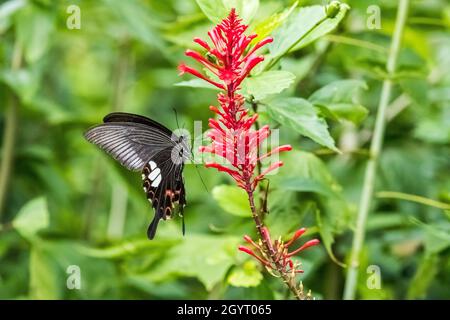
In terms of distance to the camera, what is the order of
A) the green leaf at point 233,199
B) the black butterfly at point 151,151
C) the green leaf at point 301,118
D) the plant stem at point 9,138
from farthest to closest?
the plant stem at point 9,138, the green leaf at point 233,199, the black butterfly at point 151,151, the green leaf at point 301,118

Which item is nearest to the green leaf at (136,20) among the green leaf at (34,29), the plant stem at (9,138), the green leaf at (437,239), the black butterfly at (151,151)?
the green leaf at (34,29)

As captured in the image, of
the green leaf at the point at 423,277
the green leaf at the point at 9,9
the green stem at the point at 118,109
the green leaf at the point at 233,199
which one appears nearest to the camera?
the green leaf at the point at 233,199

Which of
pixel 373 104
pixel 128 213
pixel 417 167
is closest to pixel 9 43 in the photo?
pixel 128 213

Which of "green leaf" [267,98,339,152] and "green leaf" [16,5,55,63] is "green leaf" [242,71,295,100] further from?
"green leaf" [16,5,55,63]

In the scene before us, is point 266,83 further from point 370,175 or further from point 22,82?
point 22,82

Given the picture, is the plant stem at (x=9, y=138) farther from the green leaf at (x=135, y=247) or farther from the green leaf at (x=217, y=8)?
the green leaf at (x=217, y=8)

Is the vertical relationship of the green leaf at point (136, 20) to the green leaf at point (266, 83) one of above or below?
above
